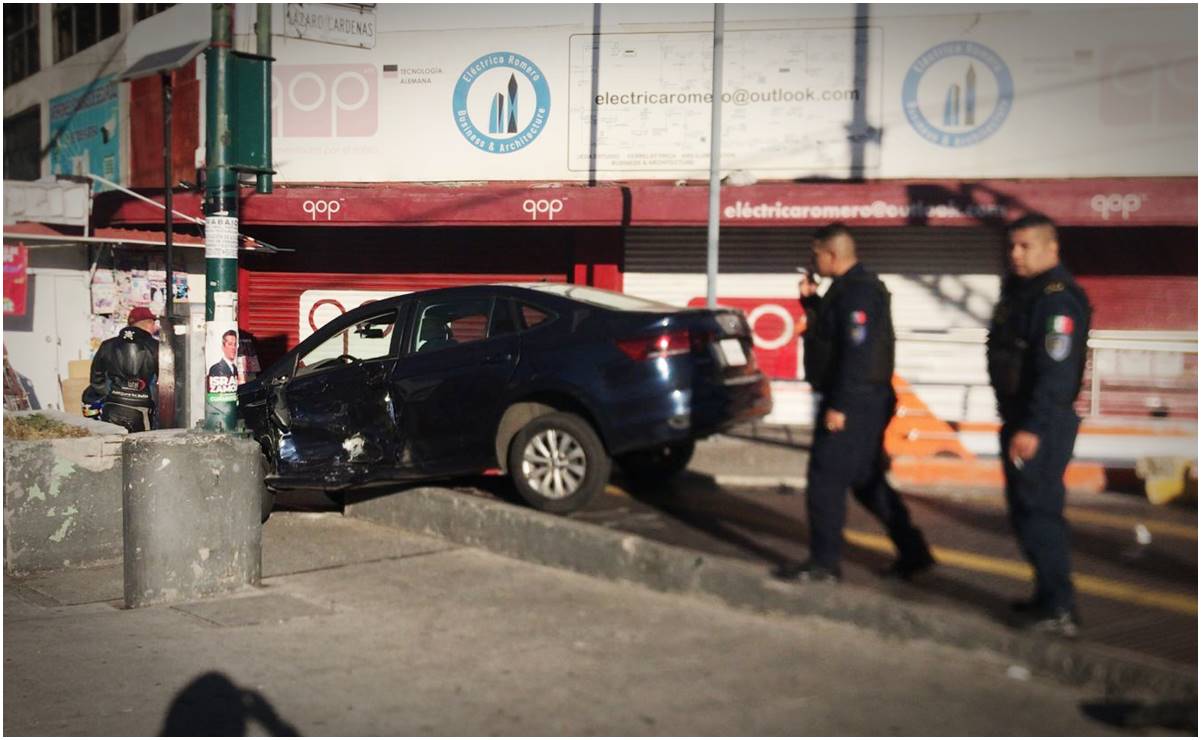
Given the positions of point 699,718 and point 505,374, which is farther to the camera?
point 505,374

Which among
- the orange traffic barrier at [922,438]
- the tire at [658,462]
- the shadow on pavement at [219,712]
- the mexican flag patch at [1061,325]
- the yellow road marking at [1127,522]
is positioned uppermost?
the mexican flag patch at [1061,325]

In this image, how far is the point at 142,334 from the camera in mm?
10516

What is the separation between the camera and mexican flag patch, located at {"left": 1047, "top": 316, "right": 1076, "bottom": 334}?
15.6ft

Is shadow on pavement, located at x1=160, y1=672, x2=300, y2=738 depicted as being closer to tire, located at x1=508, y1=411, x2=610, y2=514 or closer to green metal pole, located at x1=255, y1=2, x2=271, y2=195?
tire, located at x1=508, y1=411, x2=610, y2=514

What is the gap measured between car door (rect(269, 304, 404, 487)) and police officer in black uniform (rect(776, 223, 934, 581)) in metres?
3.51

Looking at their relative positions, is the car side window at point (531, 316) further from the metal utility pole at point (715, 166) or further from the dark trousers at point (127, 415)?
the metal utility pole at point (715, 166)

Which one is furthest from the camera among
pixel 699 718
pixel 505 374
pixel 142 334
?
pixel 142 334

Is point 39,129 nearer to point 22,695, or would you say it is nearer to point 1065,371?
point 22,695

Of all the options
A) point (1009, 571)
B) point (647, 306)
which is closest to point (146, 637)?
point (647, 306)

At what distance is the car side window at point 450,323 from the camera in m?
8.00

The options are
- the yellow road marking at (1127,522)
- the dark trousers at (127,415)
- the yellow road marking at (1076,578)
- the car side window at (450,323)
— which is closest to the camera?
the yellow road marking at (1076,578)

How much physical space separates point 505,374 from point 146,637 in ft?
8.96

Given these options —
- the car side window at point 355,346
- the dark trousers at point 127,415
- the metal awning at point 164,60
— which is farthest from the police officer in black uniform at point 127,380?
the metal awning at point 164,60

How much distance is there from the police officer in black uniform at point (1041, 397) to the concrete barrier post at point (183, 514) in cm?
419
